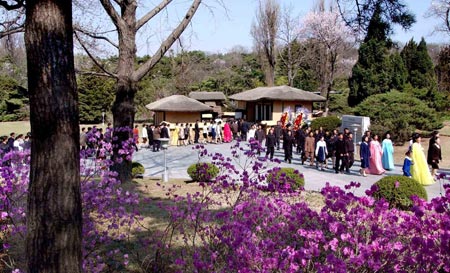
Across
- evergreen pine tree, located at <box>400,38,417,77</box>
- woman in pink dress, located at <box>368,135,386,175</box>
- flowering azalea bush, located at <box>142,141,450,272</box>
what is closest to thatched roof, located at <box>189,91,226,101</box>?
evergreen pine tree, located at <box>400,38,417,77</box>

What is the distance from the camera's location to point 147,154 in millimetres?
22906

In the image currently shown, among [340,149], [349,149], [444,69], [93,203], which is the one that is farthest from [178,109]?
[93,203]

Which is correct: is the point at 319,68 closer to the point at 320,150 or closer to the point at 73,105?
the point at 320,150

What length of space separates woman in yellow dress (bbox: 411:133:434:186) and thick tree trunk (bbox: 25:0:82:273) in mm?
11362

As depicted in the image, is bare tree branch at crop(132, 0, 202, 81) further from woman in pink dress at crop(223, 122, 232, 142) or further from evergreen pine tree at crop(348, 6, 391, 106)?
evergreen pine tree at crop(348, 6, 391, 106)

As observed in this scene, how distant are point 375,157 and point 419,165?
263 cm

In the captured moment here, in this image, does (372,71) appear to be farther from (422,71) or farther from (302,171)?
(302,171)

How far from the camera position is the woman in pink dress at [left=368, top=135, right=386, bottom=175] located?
14938 mm

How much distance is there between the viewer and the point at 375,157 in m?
15.1

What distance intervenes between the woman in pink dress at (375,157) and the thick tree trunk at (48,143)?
13.4 metres

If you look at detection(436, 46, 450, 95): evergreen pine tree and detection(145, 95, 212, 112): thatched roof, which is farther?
detection(436, 46, 450, 95): evergreen pine tree

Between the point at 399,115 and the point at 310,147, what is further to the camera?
the point at 399,115

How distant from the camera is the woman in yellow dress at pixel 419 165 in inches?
487

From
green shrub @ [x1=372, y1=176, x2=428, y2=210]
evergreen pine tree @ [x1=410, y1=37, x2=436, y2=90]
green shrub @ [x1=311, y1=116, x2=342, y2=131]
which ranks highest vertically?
evergreen pine tree @ [x1=410, y1=37, x2=436, y2=90]
